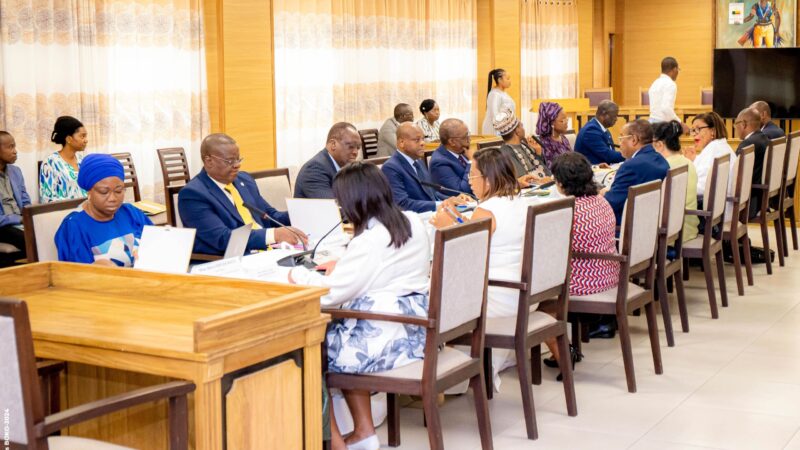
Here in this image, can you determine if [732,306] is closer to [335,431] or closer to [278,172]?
[278,172]

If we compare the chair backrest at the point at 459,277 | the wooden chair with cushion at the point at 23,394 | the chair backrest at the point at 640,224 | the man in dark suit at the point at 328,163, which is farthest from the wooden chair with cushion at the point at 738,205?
the wooden chair with cushion at the point at 23,394

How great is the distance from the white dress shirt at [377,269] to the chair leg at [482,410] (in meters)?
0.41

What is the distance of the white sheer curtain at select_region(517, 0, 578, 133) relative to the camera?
43.4 feet

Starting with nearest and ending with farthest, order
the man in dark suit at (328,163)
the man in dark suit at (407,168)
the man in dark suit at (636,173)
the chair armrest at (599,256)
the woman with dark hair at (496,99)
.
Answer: the chair armrest at (599,256)
the man in dark suit at (328,163)
the man in dark suit at (636,173)
the man in dark suit at (407,168)
the woman with dark hair at (496,99)

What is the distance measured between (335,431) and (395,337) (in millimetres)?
474

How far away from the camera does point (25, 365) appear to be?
2.44 m

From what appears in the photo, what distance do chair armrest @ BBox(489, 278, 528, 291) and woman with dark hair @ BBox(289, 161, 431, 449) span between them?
0.49 metres

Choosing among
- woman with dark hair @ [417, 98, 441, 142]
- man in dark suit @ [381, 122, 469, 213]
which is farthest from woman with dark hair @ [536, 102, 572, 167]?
woman with dark hair @ [417, 98, 441, 142]

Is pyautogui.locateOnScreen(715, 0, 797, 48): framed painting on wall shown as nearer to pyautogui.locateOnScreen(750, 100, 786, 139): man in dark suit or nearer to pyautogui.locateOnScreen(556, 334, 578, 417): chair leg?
pyautogui.locateOnScreen(750, 100, 786, 139): man in dark suit

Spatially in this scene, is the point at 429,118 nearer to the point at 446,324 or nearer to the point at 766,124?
the point at 766,124

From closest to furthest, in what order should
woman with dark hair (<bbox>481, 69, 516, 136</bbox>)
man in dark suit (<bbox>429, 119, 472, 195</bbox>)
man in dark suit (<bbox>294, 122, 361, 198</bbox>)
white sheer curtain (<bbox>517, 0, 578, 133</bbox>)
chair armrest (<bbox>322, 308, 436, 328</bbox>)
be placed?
chair armrest (<bbox>322, 308, 436, 328</bbox>) < man in dark suit (<bbox>294, 122, 361, 198</bbox>) < man in dark suit (<bbox>429, 119, 472, 195</bbox>) < woman with dark hair (<bbox>481, 69, 516, 136</bbox>) < white sheer curtain (<bbox>517, 0, 578, 133</bbox>)

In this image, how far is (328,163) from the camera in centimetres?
581

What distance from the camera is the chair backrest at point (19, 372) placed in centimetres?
244

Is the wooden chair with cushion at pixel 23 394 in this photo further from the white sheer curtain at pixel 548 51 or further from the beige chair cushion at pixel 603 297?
the white sheer curtain at pixel 548 51
